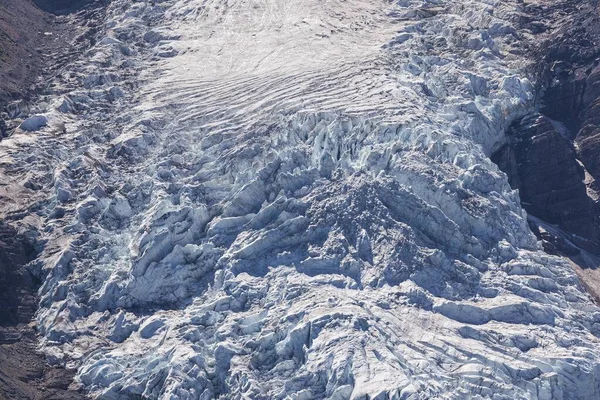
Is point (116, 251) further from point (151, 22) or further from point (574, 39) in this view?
point (574, 39)

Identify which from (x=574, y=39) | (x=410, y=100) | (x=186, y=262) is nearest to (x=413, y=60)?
(x=410, y=100)

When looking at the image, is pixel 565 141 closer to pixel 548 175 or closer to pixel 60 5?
pixel 548 175

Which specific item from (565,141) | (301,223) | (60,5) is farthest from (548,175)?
(60,5)

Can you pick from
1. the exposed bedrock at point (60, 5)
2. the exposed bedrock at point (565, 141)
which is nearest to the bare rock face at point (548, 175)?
the exposed bedrock at point (565, 141)

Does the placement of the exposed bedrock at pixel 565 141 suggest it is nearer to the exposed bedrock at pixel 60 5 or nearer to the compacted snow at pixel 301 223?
the compacted snow at pixel 301 223

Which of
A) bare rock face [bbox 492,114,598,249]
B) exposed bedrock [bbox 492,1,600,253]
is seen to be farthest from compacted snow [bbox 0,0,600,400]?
exposed bedrock [bbox 492,1,600,253]

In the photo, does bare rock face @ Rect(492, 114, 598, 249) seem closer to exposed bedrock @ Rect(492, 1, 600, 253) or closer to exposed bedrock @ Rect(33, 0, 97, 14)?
exposed bedrock @ Rect(492, 1, 600, 253)
